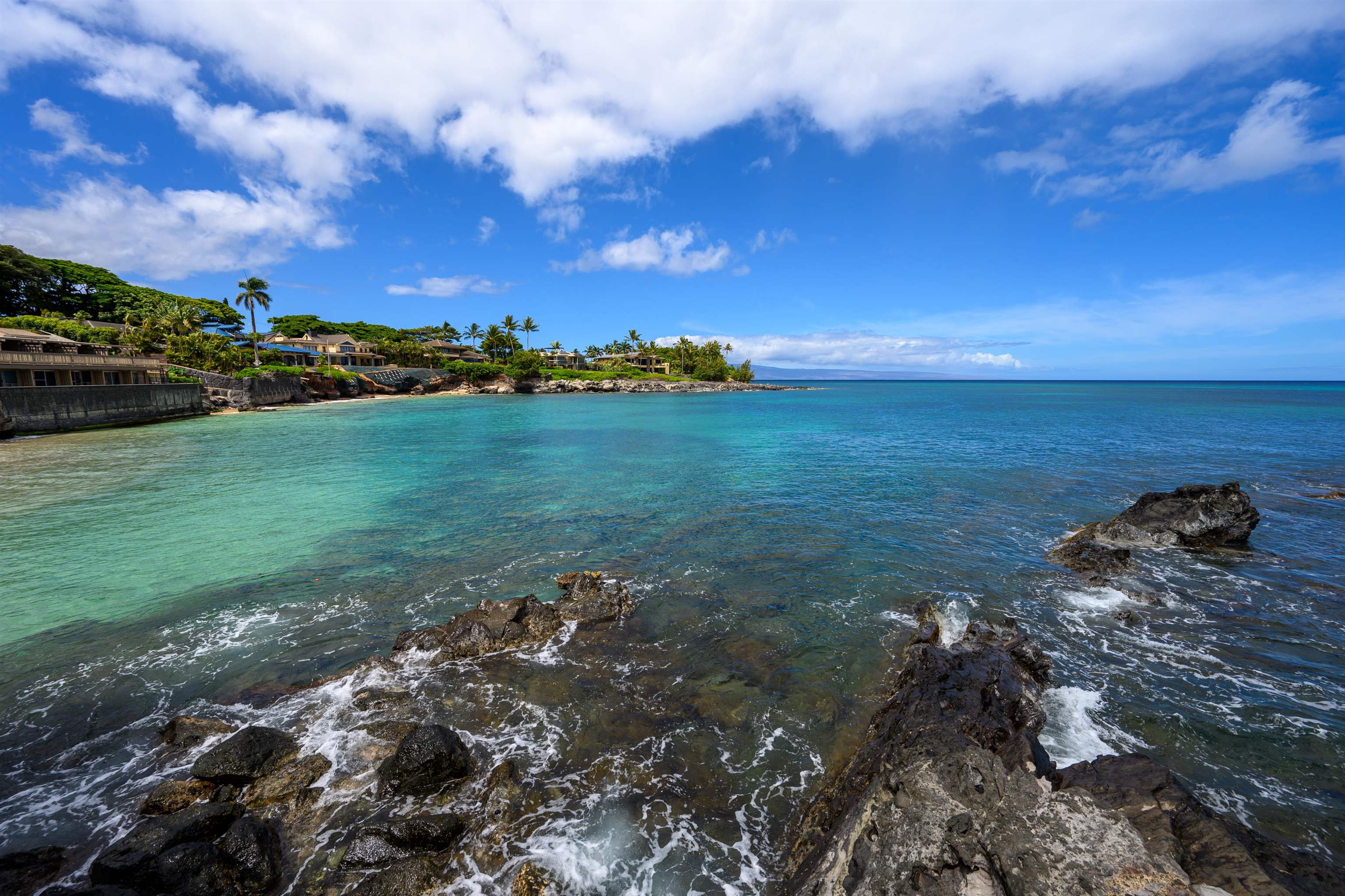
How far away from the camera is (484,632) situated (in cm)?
1096

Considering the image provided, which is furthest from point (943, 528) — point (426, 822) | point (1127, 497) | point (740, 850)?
point (426, 822)

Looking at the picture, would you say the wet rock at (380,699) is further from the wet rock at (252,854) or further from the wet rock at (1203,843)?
the wet rock at (1203,843)

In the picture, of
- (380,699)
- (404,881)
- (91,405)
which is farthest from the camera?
(91,405)

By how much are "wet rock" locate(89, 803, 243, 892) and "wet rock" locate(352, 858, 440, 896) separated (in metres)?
2.19

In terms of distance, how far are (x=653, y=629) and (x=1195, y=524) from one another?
18387mm

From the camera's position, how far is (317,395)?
8894cm

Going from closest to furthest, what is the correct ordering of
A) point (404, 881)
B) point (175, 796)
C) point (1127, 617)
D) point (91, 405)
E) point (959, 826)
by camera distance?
point (959, 826) → point (404, 881) → point (175, 796) → point (1127, 617) → point (91, 405)

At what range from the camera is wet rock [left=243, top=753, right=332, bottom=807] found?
696 centimetres

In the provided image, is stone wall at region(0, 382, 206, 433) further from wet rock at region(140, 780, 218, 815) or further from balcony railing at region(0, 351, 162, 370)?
wet rock at region(140, 780, 218, 815)

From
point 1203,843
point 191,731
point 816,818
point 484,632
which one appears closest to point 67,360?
point 191,731

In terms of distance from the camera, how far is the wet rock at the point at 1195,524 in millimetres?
16562

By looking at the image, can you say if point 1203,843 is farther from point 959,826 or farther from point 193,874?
point 193,874

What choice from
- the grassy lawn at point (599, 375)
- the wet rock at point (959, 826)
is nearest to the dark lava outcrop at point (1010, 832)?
the wet rock at point (959, 826)

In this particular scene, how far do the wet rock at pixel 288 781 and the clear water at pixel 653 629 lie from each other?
0.90ft
